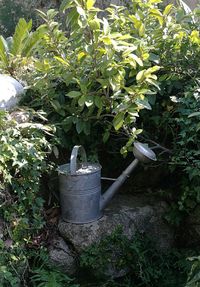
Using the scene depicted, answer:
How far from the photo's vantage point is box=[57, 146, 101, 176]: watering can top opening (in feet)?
9.55

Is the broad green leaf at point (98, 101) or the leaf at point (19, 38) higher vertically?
Answer: the leaf at point (19, 38)

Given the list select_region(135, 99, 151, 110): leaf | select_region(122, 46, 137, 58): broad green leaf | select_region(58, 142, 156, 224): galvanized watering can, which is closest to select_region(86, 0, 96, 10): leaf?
select_region(122, 46, 137, 58): broad green leaf

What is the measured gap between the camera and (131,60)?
9.08 feet

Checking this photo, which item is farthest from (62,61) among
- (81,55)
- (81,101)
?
(81,101)

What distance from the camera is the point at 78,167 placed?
3.04 m

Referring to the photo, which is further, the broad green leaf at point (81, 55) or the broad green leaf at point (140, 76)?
the broad green leaf at point (81, 55)

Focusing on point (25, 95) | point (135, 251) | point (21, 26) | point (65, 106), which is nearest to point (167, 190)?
point (135, 251)

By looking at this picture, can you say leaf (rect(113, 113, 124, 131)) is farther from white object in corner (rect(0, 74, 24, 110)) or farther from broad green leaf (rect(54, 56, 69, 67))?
white object in corner (rect(0, 74, 24, 110))

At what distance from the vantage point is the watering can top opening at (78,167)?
9.55ft

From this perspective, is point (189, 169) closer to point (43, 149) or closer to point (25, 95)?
point (43, 149)

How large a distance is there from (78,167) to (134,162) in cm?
40

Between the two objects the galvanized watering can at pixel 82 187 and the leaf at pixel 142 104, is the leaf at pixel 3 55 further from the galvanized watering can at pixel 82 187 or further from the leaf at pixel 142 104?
the leaf at pixel 142 104

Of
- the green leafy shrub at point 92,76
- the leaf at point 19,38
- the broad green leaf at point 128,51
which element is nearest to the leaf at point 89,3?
the green leafy shrub at point 92,76

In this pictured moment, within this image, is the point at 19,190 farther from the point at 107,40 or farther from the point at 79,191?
the point at 107,40
